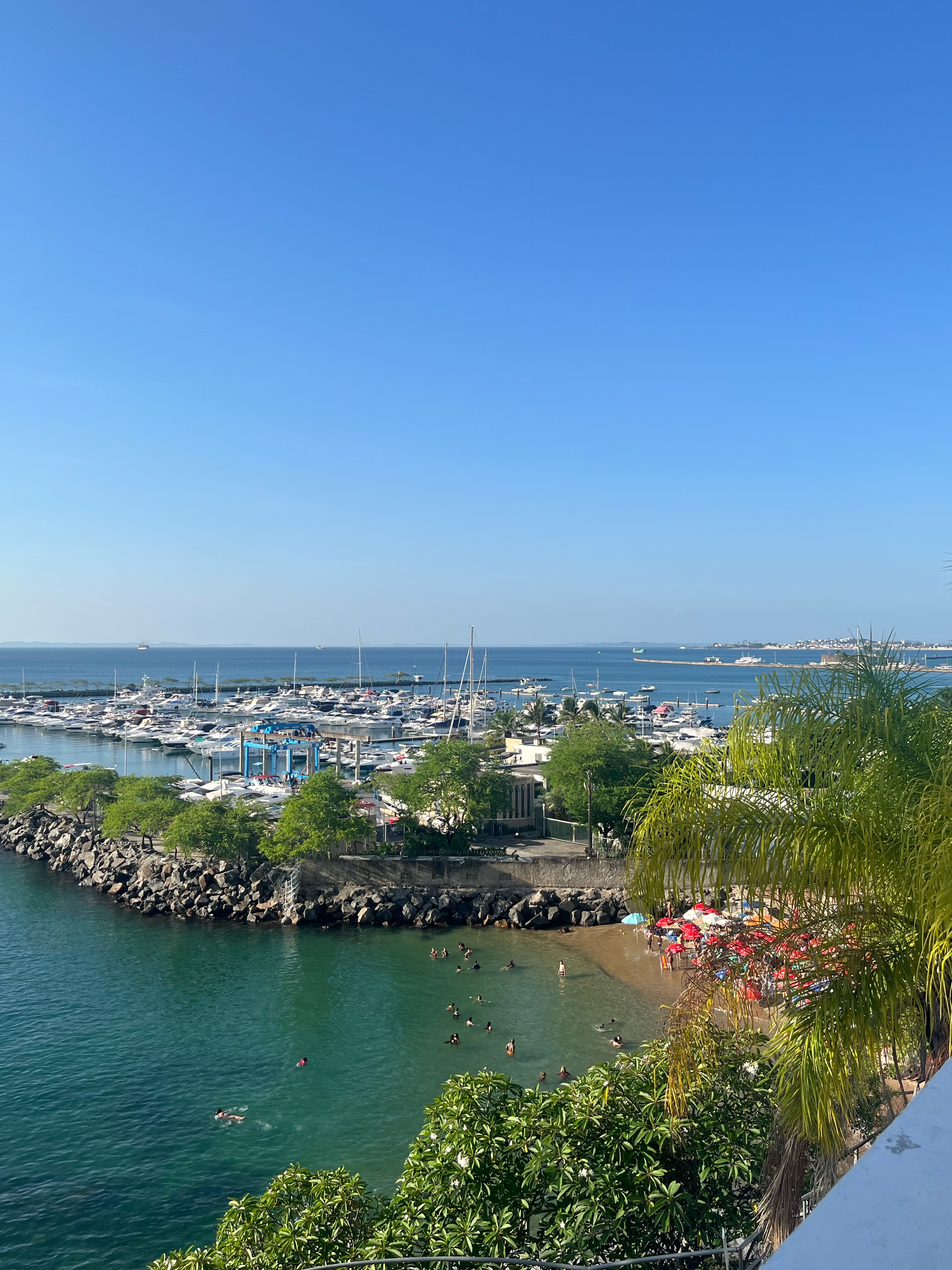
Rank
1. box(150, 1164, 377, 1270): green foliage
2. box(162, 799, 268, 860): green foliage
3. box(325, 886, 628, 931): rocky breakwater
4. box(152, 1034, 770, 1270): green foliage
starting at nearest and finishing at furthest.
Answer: box(152, 1034, 770, 1270): green foliage → box(150, 1164, 377, 1270): green foliage → box(325, 886, 628, 931): rocky breakwater → box(162, 799, 268, 860): green foliage

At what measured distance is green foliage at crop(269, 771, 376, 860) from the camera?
3328 cm

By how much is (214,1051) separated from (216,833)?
13.9 meters

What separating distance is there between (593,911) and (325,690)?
9521 cm

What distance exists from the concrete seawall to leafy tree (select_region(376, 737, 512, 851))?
1.47 m

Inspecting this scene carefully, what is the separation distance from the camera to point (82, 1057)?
2095 centimetres

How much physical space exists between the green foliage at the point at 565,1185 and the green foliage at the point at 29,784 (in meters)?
40.0

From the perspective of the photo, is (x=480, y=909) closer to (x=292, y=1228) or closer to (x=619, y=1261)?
(x=292, y=1228)

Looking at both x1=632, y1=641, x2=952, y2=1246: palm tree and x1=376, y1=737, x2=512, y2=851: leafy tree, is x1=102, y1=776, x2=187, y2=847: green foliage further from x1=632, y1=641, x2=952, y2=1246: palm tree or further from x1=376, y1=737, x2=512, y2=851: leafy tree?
x1=632, y1=641, x2=952, y2=1246: palm tree

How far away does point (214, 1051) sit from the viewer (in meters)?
21.5

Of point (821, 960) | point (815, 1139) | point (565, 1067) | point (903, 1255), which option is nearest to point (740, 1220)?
point (815, 1139)

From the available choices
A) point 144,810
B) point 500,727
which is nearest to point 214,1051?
point 144,810

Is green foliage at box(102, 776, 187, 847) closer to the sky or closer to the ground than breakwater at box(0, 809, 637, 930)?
closer to the sky

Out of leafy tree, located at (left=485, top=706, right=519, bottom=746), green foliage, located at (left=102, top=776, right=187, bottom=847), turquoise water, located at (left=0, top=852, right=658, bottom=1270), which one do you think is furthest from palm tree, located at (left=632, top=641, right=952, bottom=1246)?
leafy tree, located at (left=485, top=706, right=519, bottom=746)

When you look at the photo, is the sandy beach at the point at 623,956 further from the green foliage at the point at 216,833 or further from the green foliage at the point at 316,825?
the green foliage at the point at 216,833
